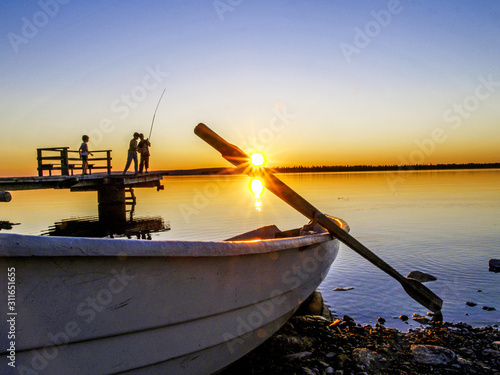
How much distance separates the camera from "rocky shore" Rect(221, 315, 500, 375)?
465 centimetres

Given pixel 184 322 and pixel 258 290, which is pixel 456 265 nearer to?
pixel 258 290

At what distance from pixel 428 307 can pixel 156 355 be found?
17.2 feet

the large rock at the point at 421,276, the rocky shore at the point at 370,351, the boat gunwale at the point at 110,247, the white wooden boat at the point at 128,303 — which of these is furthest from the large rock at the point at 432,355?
the large rock at the point at 421,276

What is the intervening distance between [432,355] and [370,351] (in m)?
0.75

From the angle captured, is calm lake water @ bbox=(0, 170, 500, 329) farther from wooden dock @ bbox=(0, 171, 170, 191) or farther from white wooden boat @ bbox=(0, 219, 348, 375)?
white wooden boat @ bbox=(0, 219, 348, 375)

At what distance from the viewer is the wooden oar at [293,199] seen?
5.20 metres

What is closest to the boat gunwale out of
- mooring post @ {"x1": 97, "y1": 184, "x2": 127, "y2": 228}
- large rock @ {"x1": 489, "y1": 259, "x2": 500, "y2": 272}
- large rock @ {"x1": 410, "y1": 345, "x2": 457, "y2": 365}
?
large rock @ {"x1": 410, "y1": 345, "x2": 457, "y2": 365}

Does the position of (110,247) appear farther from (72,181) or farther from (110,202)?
(110,202)

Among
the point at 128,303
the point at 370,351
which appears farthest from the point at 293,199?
the point at 128,303

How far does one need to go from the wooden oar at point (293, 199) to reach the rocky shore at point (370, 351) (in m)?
0.70

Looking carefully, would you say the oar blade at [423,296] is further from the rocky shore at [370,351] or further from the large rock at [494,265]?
the large rock at [494,265]

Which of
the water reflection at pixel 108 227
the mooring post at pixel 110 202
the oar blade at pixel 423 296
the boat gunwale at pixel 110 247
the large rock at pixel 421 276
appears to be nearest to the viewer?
the boat gunwale at pixel 110 247

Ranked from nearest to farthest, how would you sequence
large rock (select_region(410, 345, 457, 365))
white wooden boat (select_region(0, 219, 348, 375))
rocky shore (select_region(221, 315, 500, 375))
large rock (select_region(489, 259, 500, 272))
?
white wooden boat (select_region(0, 219, 348, 375)) → rocky shore (select_region(221, 315, 500, 375)) → large rock (select_region(410, 345, 457, 365)) → large rock (select_region(489, 259, 500, 272))

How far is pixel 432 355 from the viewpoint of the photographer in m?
4.90
